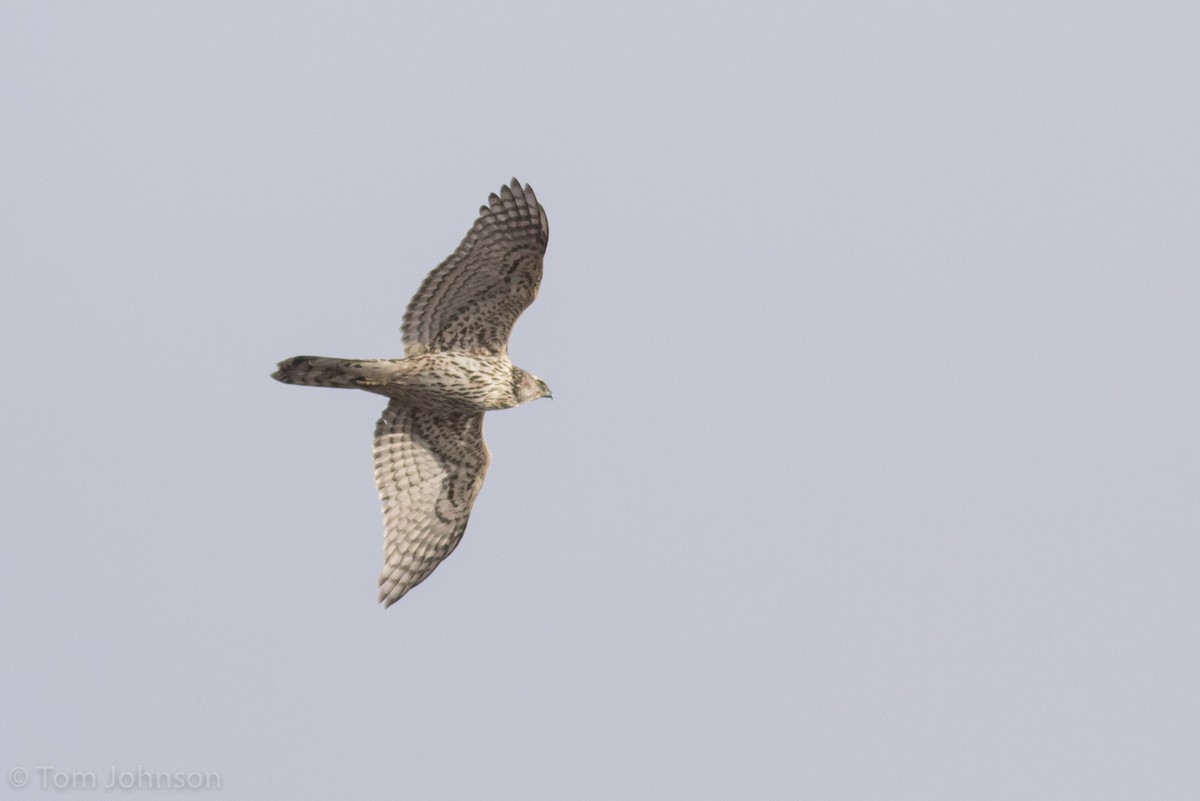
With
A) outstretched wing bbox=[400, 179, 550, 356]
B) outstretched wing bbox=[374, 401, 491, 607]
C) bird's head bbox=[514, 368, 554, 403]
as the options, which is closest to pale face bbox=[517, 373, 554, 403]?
bird's head bbox=[514, 368, 554, 403]

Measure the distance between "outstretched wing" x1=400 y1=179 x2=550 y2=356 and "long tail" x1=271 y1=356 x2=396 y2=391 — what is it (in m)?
0.38

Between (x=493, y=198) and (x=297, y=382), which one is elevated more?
(x=493, y=198)

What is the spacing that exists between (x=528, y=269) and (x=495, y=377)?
120cm

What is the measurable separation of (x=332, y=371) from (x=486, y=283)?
1.75m

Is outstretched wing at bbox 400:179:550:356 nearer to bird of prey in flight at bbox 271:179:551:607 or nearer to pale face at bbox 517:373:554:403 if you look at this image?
bird of prey in flight at bbox 271:179:551:607

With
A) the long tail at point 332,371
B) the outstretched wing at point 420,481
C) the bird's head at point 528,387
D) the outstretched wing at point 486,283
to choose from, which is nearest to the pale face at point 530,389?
the bird's head at point 528,387

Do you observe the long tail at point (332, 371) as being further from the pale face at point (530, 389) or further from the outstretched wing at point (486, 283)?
the pale face at point (530, 389)

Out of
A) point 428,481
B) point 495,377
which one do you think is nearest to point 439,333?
point 495,377

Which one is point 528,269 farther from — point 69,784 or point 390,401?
point 69,784

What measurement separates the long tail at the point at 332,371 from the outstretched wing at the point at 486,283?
1.26ft

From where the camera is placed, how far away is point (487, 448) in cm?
1838

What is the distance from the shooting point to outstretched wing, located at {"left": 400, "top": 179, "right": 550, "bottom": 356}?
656 inches

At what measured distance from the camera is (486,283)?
16.9m

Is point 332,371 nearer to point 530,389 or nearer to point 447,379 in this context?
point 447,379
